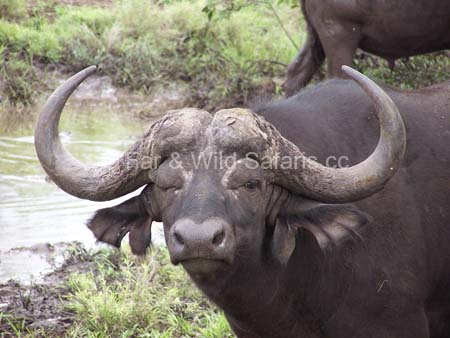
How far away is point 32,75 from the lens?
11.1 metres

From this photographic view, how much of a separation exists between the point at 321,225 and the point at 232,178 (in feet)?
1.29

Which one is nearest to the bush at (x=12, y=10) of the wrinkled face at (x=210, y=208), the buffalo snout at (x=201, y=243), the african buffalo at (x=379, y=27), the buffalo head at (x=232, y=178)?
the african buffalo at (x=379, y=27)

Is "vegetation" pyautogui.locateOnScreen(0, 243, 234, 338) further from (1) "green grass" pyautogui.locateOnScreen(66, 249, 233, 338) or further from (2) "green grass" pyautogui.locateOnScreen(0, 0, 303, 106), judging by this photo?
(2) "green grass" pyautogui.locateOnScreen(0, 0, 303, 106)

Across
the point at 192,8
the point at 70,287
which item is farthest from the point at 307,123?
the point at 192,8

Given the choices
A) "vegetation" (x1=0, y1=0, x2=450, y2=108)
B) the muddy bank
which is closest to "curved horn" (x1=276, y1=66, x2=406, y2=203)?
the muddy bank

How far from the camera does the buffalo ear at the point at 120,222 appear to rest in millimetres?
3838

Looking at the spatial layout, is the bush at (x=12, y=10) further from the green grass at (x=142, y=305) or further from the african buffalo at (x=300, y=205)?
the african buffalo at (x=300, y=205)

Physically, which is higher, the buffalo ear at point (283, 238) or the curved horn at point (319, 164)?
the curved horn at point (319, 164)

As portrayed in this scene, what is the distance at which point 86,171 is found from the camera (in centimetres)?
371

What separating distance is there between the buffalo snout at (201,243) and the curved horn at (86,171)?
421mm

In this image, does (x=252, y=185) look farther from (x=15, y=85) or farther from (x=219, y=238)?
(x=15, y=85)

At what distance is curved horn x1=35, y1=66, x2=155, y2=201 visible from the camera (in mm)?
3660

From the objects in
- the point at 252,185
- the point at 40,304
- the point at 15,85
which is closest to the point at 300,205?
the point at 252,185

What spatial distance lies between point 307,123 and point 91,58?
7.66m
